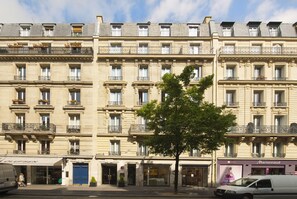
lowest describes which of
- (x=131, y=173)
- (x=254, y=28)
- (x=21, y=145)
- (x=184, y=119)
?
(x=131, y=173)

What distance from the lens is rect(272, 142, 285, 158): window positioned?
→ 1025 inches

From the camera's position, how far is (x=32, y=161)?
24.8 meters

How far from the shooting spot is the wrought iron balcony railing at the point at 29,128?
25.5 m

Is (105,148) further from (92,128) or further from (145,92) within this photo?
(145,92)

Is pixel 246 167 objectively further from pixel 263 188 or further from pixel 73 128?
pixel 73 128

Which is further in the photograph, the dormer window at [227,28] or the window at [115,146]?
the dormer window at [227,28]

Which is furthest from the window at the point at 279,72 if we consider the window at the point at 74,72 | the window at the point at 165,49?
the window at the point at 74,72

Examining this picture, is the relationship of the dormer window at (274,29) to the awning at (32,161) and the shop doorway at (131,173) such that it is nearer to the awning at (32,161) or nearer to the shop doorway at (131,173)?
the shop doorway at (131,173)

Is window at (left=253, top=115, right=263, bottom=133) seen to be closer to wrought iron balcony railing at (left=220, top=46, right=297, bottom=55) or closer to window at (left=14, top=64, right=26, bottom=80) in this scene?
wrought iron balcony railing at (left=220, top=46, right=297, bottom=55)

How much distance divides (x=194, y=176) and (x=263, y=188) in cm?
1072

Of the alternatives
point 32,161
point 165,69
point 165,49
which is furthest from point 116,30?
point 32,161

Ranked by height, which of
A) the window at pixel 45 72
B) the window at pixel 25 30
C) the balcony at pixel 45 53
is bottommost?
the window at pixel 45 72

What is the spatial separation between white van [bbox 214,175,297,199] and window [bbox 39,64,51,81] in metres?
19.6

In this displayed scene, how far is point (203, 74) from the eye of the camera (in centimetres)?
2698
